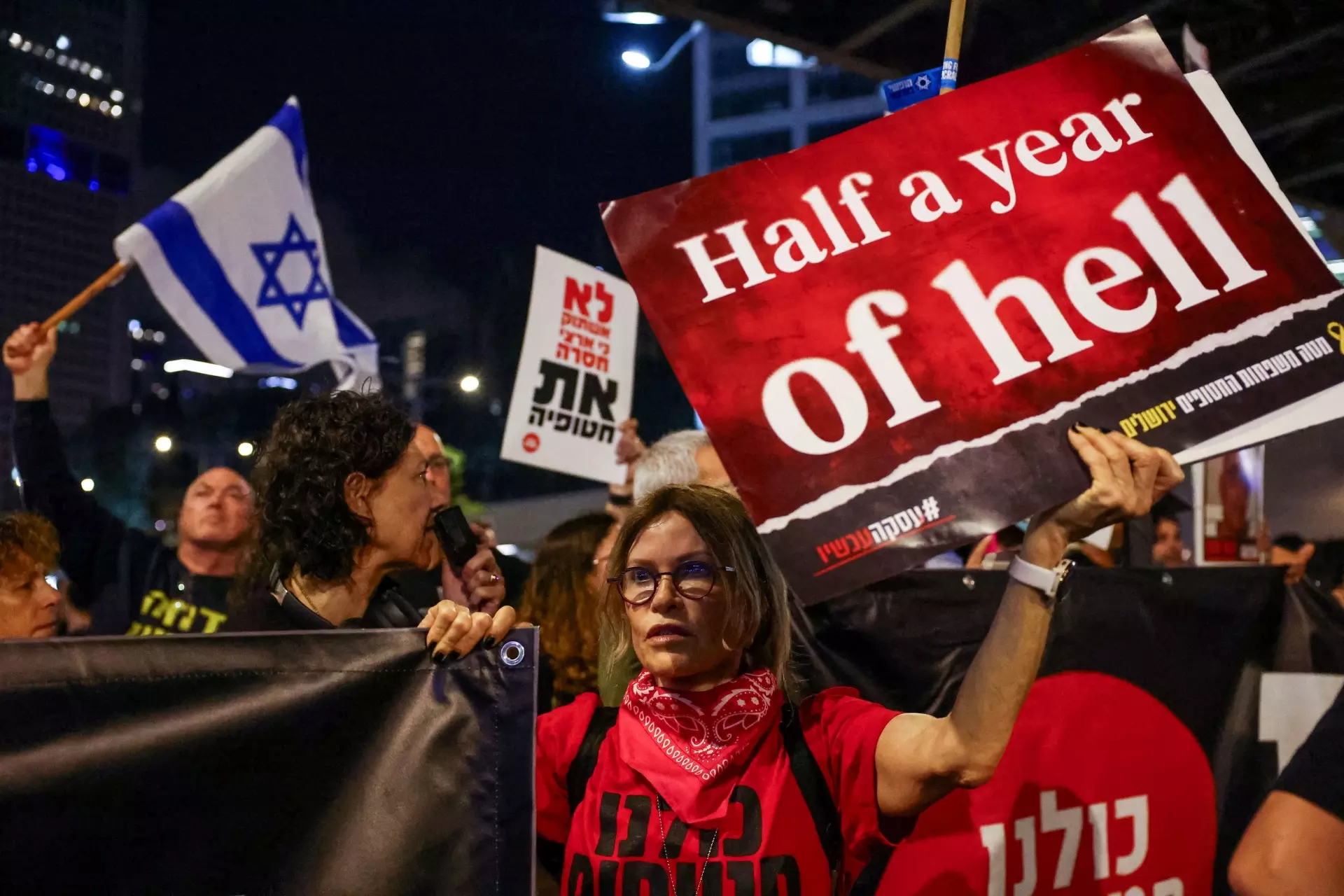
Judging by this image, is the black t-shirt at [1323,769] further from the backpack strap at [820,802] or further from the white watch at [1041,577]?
the backpack strap at [820,802]

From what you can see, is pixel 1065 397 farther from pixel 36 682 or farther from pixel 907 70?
pixel 907 70

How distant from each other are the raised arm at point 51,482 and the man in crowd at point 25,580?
1137mm

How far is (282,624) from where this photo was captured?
220 cm

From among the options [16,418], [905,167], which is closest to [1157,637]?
[905,167]

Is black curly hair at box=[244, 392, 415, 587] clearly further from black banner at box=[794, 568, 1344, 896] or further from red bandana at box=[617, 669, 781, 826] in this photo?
black banner at box=[794, 568, 1344, 896]

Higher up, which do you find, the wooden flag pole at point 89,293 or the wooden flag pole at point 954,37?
the wooden flag pole at point 89,293

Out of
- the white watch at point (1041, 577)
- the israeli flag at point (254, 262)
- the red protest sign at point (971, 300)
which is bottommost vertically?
the white watch at point (1041, 577)

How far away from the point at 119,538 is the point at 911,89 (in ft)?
10.7

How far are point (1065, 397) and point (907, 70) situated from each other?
2.34 meters

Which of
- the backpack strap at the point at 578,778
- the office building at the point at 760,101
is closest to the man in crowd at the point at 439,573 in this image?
the backpack strap at the point at 578,778

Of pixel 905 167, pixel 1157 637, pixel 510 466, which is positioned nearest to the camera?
pixel 905 167

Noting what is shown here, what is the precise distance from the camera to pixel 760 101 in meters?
35.2

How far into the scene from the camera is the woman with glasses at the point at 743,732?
5.66ft

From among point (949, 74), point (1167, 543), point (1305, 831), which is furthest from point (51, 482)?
point (1167, 543)
